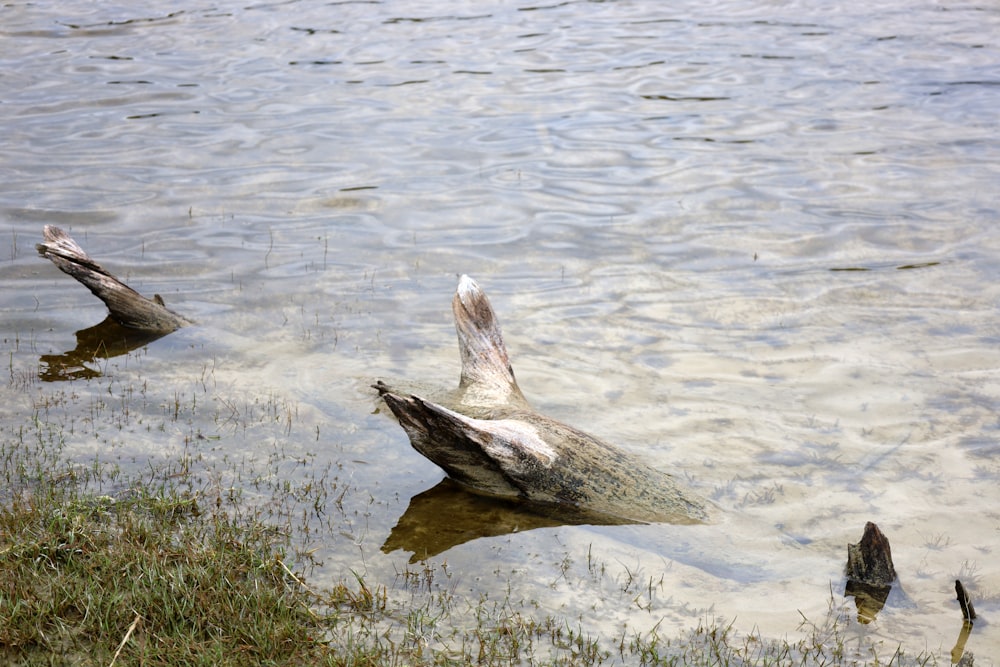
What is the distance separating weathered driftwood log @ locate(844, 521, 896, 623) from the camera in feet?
17.5

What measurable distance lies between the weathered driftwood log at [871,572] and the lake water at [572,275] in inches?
3.7

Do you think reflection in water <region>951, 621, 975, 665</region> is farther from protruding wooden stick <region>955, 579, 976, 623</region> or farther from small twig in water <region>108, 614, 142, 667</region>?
small twig in water <region>108, 614, 142, 667</region>

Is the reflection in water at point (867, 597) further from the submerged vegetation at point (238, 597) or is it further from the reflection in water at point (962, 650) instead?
the reflection in water at point (962, 650)

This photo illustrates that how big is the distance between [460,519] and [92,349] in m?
4.06

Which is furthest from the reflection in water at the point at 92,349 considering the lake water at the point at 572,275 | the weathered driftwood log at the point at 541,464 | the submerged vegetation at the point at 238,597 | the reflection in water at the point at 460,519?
the reflection in water at the point at 460,519

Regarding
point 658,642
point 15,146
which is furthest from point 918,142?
point 15,146

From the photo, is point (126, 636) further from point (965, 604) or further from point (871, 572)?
point (965, 604)

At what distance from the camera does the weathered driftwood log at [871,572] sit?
5328 millimetres

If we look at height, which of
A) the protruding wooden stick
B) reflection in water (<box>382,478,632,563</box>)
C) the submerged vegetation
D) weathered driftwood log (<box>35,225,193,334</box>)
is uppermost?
weathered driftwood log (<box>35,225,193,334</box>)

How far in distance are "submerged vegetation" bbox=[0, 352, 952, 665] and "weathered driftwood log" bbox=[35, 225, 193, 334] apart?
7.67ft

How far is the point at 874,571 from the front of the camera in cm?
545

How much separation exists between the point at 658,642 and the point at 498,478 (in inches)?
69.8

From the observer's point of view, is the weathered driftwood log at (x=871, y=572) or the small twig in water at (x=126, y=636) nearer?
the small twig in water at (x=126, y=636)

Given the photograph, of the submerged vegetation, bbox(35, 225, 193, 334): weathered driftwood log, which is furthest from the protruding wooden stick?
bbox(35, 225, 193, 334): weathered driftwood log
